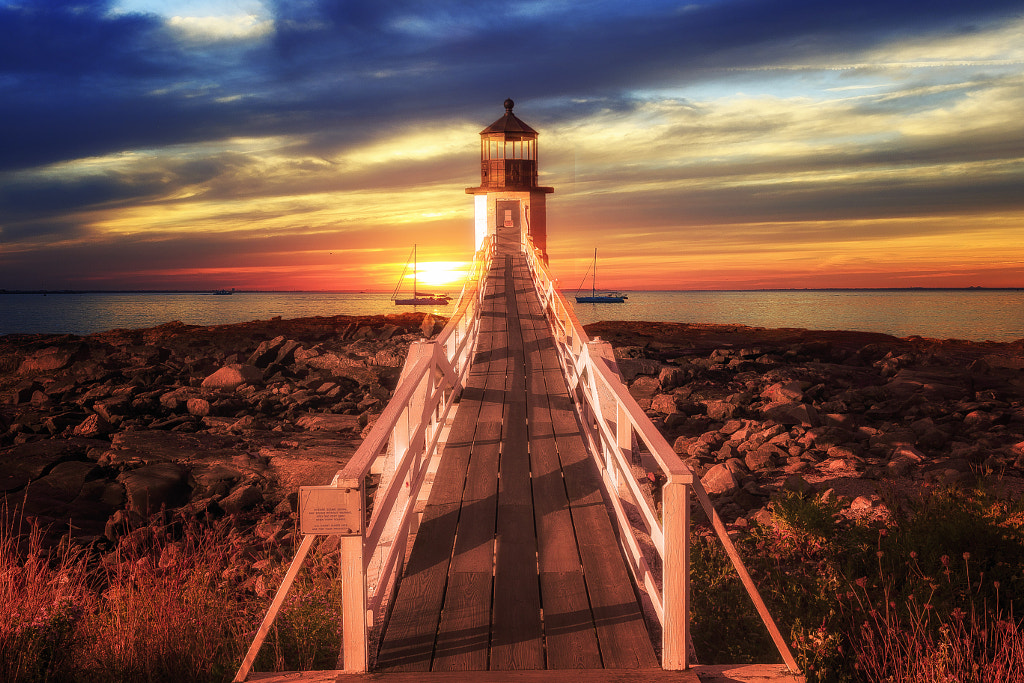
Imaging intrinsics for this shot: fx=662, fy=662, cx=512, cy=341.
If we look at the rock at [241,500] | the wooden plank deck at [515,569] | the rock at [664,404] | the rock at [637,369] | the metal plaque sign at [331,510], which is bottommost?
the rock at [241,500]

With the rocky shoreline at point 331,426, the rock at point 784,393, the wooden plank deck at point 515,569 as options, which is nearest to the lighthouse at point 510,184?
the rocky shoreline at point 331,426

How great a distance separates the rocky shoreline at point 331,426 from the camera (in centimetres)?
1163

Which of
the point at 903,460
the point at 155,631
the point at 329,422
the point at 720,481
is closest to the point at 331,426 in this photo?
the point at 329,422

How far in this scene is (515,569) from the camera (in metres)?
4.76

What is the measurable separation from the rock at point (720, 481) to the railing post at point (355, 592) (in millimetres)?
9021

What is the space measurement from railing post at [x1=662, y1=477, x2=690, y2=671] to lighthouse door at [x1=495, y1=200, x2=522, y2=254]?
32727 mm

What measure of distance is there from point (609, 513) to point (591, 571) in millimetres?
1142

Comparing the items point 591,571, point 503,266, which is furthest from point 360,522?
point 503,266

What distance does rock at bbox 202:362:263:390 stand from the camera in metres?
21.7

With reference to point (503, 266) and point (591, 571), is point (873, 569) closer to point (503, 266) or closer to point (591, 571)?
point (591, 571)

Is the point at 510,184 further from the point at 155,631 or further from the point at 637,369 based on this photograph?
the point at 155,631

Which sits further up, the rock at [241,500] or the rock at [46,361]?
the rock at [46,361]

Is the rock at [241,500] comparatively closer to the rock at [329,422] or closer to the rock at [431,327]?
the rock at [329,422]

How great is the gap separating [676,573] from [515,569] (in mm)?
1638
